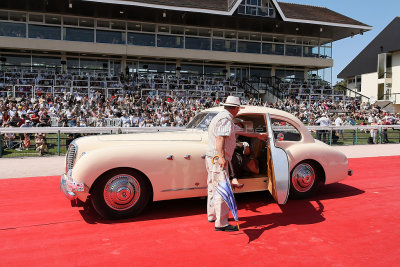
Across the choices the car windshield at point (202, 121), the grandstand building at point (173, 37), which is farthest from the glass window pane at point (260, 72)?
the car windshield at point (202, 121)

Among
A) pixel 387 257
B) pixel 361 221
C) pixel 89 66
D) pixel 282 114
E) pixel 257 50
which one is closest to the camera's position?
pixel 387 257

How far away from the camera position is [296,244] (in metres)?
4.45

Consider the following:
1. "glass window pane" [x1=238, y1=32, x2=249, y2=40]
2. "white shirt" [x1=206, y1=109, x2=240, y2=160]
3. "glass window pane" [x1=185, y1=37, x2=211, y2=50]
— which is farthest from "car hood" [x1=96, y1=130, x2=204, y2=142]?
"glass window pane" [x1=238, y1=32, x2=249, y2=40]

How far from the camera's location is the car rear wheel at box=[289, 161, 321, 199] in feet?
21.0

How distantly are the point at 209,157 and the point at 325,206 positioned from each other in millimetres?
2623

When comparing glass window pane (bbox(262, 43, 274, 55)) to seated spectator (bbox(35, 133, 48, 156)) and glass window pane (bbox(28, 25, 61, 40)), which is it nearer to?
glass window pane (bbox(28, 25, 61, 40))

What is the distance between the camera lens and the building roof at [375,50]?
149 feet

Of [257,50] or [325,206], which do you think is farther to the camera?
[257,50]

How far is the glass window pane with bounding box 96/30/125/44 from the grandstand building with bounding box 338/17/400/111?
32018 millimetres

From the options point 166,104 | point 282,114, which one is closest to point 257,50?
point 166,104

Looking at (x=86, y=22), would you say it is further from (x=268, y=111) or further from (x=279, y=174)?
(x=279, y=174)

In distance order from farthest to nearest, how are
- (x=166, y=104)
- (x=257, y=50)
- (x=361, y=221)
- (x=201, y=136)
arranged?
(x=257, y=50), (x=166, y=104), (x=201, y=136), (x=361, y=221)

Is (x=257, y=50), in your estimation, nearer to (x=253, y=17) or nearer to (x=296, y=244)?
(x=253, y=17)

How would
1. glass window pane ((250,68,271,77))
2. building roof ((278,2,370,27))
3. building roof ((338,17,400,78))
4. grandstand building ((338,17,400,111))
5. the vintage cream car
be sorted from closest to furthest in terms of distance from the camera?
the vintage cream car, building roof ((278,2,370,27)), glass window pane ((250,68,271,77)), grandstand building ((338,17,400,111)), building roof ((338,17,400,78))
